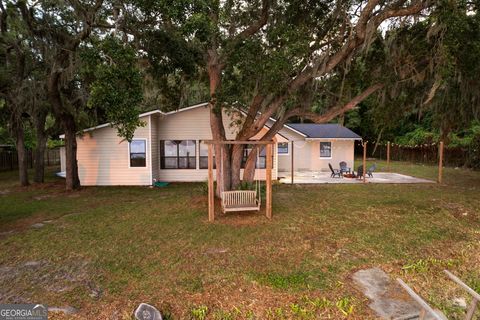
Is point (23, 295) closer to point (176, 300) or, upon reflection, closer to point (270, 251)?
point (176, 300)

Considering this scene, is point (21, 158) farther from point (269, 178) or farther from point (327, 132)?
point (327, 132)

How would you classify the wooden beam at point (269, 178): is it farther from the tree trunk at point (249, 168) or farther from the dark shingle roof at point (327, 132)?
the dark shingle roof at point (327, 132)

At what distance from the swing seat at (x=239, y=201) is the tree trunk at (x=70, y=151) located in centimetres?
763

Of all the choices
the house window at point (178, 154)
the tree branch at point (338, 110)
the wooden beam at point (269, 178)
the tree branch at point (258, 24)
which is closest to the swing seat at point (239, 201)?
the wooden beam at point (269, 178)

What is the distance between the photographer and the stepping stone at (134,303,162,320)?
336 centimetres

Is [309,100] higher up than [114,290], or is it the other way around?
[309,100]

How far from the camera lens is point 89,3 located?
26.1 ft

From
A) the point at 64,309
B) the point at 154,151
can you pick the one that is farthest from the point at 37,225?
the point at 154,151

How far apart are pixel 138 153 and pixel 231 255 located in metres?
9.31

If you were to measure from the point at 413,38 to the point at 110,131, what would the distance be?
1151 cm

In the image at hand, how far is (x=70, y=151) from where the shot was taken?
1173 centimetres

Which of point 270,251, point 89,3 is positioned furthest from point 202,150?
point 270,251

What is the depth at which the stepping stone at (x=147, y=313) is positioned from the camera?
11.0 ft

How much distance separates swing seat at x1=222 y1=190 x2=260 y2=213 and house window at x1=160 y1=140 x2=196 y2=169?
22.7 feet
